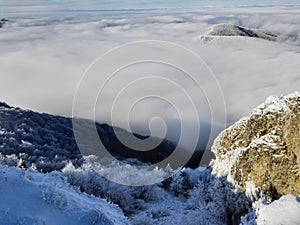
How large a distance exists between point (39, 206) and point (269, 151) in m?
10.2

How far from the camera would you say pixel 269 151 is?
64.0 feet

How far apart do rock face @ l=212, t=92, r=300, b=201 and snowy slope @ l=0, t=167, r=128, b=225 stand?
699 cm

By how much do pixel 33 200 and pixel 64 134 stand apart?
65420 mm

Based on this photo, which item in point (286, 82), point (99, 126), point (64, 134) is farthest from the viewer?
point (286, 82)

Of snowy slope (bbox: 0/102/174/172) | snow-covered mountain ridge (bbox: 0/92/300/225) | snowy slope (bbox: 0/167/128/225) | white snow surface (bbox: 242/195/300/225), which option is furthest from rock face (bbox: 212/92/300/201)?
snowy slope (bbox: 0/102/174/172)

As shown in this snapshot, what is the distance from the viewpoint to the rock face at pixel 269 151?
60.4 ft

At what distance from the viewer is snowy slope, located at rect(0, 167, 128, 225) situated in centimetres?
1302

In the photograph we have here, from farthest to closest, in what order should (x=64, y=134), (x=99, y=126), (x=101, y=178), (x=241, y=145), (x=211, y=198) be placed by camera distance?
(x=99, y=126) → (x=64, y=134) → (x=101, y=178) → (x=211, y=198) → (x=241, y=145)

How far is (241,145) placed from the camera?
72.7 feet

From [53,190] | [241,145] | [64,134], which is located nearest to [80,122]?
[64,134]

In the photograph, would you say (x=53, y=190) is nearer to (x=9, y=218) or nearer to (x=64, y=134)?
(x=9, y=218)

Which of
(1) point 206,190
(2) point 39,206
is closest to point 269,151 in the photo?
(1) point 206,190

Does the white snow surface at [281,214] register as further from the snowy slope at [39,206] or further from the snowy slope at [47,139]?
the snowy slope at [47,139]

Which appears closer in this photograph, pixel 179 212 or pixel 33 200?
pixel 33 200
